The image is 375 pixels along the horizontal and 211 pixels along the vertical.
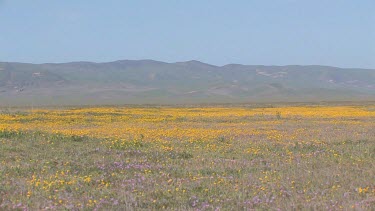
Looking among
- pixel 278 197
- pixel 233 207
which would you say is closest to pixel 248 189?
pixel 278 197

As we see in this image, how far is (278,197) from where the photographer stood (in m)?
8.74

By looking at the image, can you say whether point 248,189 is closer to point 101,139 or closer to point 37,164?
point 37,164

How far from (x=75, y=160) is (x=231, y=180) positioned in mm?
4481

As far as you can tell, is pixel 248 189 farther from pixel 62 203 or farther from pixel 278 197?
pixel 62 203

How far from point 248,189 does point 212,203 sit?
4.10ft

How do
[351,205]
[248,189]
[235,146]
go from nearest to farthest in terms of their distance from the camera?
[351,205] → [248,189] → [235,146]

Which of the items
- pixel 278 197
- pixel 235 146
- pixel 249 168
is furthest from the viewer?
pixel 235 146

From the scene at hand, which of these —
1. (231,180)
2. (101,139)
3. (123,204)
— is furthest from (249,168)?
(101,139)

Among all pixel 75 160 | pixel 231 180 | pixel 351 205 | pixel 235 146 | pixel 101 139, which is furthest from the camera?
pixel 101 139

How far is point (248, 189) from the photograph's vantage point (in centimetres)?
938

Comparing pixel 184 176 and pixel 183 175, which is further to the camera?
pixel 183 175

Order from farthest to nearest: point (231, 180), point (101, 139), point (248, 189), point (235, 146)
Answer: point (101, 139)
point (235, 146)
point (231, 180)
point (248, 189)

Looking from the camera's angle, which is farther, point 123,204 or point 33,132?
point 33,132

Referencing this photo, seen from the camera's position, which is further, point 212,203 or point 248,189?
point 248,189
